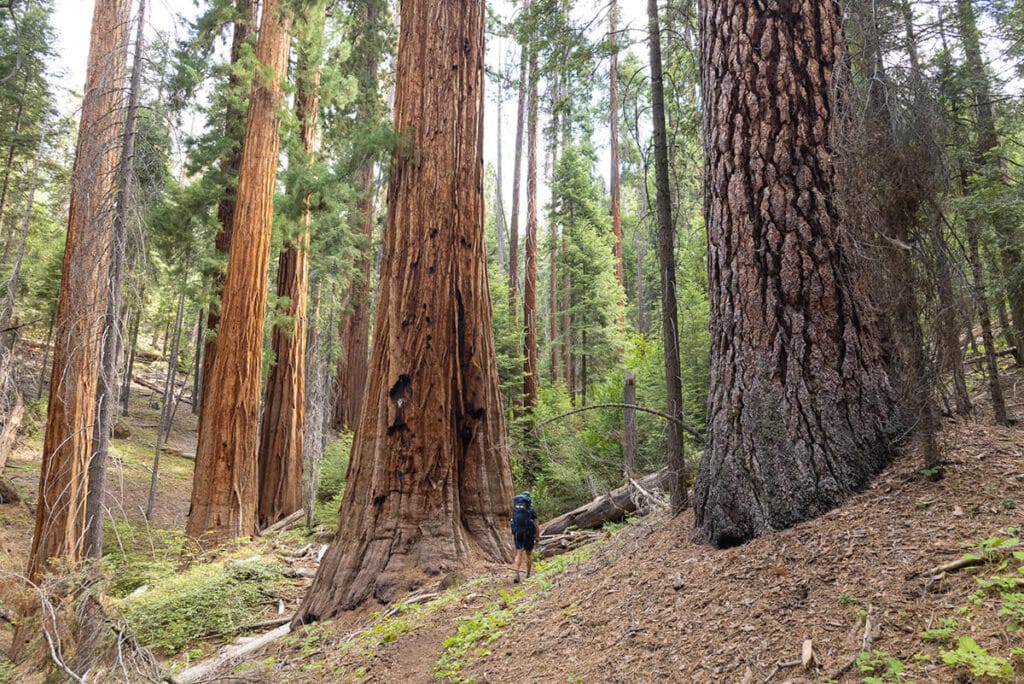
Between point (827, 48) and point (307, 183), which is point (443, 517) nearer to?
point (827, 48)

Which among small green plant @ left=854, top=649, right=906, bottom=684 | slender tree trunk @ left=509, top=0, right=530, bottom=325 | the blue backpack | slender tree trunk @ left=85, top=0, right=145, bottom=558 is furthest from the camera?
slender tree trunk @ left=509, top=0, right=530, bottom=325

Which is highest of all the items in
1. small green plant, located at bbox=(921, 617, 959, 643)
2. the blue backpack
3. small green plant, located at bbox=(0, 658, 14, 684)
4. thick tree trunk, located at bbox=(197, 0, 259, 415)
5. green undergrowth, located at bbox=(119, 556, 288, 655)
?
thick tree trunk, located at bbox=(197, 0, 259, 415)

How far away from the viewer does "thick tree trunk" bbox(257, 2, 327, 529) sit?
39.9ft

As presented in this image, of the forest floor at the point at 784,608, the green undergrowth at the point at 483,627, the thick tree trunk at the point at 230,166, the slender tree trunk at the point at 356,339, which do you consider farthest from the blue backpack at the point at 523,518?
the slender tree trunk at the point at 356,339

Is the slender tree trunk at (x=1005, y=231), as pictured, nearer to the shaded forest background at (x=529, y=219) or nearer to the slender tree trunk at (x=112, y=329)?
the shaded forest background at (x=529, y=219)

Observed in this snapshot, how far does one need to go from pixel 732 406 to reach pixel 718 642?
4.14ft

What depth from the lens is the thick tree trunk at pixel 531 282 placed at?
1504 cm

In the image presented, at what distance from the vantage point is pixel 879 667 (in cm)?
200

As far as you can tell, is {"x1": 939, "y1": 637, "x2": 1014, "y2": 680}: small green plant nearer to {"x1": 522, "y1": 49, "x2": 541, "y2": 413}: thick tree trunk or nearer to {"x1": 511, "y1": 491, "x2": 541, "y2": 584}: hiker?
{"x1": 511, "y1": 491, "x2": 541, "y2": 584}: hiker

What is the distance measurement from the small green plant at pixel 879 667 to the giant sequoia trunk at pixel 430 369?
13.0 ft

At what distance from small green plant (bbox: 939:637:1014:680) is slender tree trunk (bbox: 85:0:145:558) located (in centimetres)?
651

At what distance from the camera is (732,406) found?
10.8 ft

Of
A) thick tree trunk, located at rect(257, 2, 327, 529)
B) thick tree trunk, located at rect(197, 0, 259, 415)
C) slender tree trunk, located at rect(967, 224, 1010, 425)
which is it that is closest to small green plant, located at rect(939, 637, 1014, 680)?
slender tree trunk, located at rect(967, 224, 1010, 425)

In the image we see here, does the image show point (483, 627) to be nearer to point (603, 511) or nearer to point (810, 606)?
point (810, 606)
